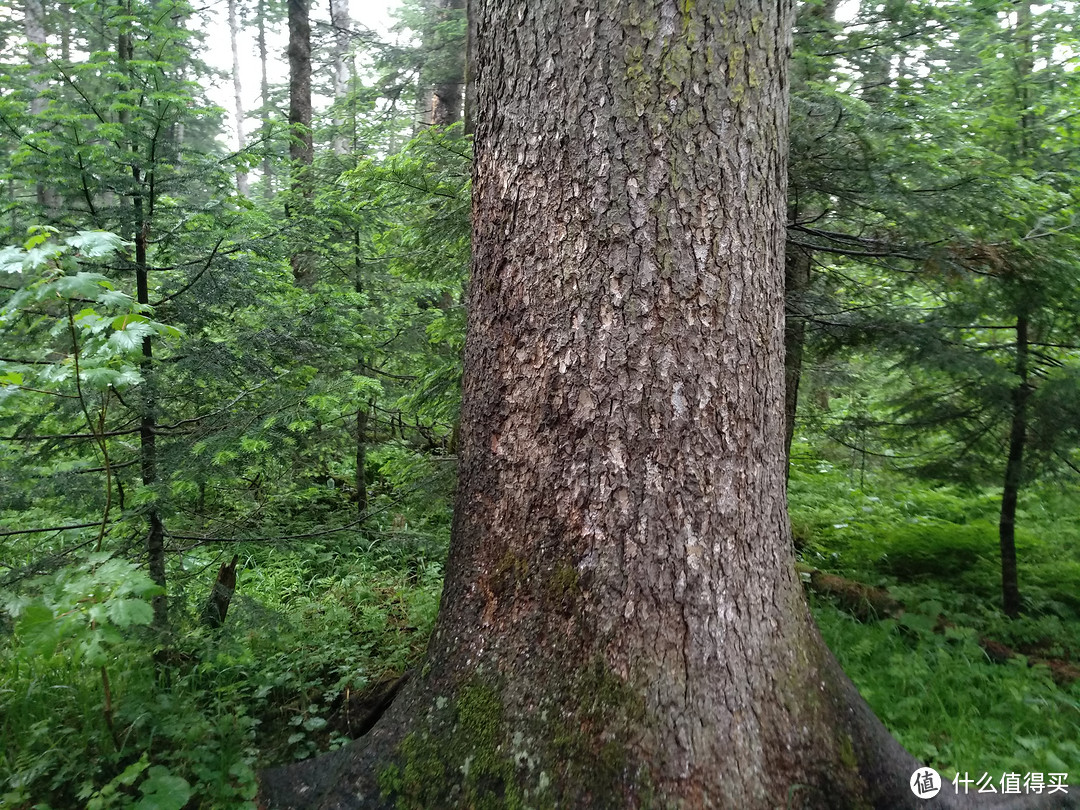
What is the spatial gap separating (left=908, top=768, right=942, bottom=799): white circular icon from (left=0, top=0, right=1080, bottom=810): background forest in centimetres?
74

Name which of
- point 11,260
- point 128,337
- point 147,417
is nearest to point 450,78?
point 147,417

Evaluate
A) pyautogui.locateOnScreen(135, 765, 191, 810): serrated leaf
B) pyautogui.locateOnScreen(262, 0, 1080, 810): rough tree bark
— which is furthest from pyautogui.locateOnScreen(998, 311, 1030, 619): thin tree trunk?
pyautogui.locateOnScreen(135, 765, 191, 810): serrated leaf

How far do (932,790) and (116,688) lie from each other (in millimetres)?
3514

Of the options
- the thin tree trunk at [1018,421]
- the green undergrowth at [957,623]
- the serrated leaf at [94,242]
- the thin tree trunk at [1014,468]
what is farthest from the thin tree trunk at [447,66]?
the serrated leaf at [94,242]

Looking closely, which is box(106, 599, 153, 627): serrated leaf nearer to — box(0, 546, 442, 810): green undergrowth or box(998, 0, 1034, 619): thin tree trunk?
box(0, 546, 442, 810): green undergrowth

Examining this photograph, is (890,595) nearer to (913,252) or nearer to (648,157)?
(913,252)

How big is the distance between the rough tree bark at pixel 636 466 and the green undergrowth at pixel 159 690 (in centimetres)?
78

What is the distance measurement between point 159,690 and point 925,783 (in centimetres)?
326

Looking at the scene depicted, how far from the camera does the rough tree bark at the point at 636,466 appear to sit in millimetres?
1943

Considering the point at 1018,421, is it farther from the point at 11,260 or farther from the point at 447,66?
the point at 447,66

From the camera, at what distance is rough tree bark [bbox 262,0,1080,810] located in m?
1.94

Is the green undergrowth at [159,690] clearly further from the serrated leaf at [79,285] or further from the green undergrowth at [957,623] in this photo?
the green undergrowth at [957,623]

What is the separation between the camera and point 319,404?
3031 mm

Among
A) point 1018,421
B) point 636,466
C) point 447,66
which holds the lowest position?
point 1018,421
